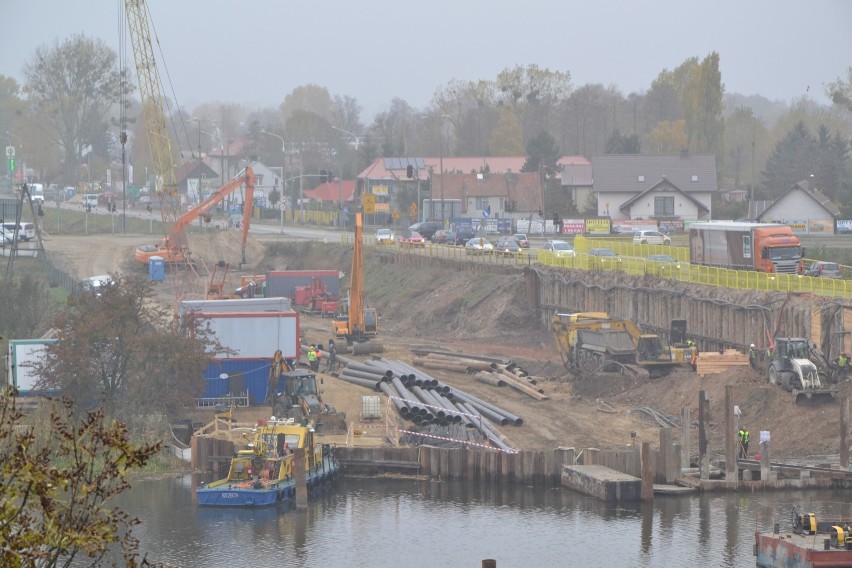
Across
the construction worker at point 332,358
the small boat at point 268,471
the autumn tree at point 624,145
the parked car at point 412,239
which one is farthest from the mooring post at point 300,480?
the autumn tree at point 624,145

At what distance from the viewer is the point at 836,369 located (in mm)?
49688

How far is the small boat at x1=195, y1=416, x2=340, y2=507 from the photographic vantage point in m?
40.6

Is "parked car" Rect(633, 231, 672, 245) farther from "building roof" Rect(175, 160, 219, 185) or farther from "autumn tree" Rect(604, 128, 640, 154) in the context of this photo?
"building roof" Rect(175, 160, 219, 185)

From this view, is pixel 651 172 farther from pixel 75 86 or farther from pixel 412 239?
pixel 75 86

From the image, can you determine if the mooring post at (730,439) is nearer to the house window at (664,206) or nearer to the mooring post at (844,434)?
the mooring post at (844,434)

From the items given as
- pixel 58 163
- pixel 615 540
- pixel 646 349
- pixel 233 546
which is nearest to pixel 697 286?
pixel 646 349

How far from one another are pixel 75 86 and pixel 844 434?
140 m

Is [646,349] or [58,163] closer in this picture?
[646,349]

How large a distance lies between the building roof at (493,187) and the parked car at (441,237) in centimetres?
2233

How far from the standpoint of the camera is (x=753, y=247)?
67.4 metres

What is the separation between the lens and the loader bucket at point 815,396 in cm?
4781

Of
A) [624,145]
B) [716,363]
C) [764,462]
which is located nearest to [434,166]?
[624,145]

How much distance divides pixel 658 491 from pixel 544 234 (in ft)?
Result: 221

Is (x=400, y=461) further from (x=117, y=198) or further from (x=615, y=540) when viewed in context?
(x=117, y=198)
